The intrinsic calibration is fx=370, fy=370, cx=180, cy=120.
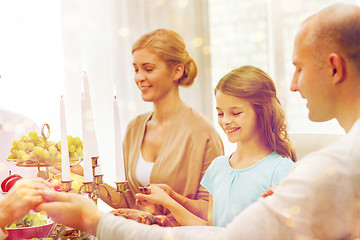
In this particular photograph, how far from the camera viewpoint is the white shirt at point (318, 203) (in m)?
0.54

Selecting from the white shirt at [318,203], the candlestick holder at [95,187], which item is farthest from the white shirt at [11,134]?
the white shirt at [318,203]

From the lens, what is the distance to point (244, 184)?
1.05 metres

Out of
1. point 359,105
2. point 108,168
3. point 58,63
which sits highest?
point 58,63

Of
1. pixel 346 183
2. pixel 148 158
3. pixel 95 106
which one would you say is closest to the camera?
pixel 346 183

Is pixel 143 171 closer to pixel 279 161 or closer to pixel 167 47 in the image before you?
pixel 167 47

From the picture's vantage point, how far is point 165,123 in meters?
1.56

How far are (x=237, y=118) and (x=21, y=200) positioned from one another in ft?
2.01

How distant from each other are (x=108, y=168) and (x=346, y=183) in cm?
196

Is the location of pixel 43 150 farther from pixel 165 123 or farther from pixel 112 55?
pixel 112 55

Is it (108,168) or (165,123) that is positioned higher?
(165,123)

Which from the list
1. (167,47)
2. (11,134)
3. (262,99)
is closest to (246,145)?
(262,99)

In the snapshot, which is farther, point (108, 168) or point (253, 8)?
point (253, 8)

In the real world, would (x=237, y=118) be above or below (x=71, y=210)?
above

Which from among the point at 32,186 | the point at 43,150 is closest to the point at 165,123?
the point at 43,150
